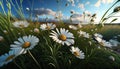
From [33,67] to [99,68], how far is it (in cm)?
56

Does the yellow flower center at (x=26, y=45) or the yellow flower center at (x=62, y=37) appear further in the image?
the yellow flower center at (x=62, y=37)

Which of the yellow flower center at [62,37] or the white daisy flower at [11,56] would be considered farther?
the yellow flower center at [62,37]

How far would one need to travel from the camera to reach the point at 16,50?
1103mm

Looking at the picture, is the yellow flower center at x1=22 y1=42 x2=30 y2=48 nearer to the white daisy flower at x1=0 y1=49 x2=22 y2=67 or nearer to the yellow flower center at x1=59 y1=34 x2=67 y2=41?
the white daisy flower at x1=0 y1=49 x2=22 y2=67

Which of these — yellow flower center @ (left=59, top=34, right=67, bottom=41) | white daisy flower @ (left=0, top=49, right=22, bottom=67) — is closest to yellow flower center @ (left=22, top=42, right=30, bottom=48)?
white daisy flower @ (left=0, top=49, right=22, bottom=67)

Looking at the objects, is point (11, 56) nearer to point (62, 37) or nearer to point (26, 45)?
point (26, 45)

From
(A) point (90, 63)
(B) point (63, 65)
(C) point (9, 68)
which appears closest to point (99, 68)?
(A) point (90, 63)

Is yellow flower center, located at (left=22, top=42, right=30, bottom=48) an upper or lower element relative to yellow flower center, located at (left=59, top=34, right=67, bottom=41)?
upper

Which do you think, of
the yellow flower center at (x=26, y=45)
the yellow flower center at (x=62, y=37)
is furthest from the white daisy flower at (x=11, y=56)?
the yellow flower center at (x=62, y=37)

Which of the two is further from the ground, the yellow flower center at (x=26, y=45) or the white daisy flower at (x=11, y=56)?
the yellow flower center at (x=26, y=45)

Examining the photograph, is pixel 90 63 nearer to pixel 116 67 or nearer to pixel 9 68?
pixel 116 67

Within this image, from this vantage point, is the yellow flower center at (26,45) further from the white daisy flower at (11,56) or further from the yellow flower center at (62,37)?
the yellow flower center at (62,37)

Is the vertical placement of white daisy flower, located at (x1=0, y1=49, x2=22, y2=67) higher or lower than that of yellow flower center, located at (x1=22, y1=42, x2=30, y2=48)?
lower

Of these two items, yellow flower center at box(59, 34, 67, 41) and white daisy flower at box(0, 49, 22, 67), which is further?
yellow flower center at box(59, 34, 67, 41)
